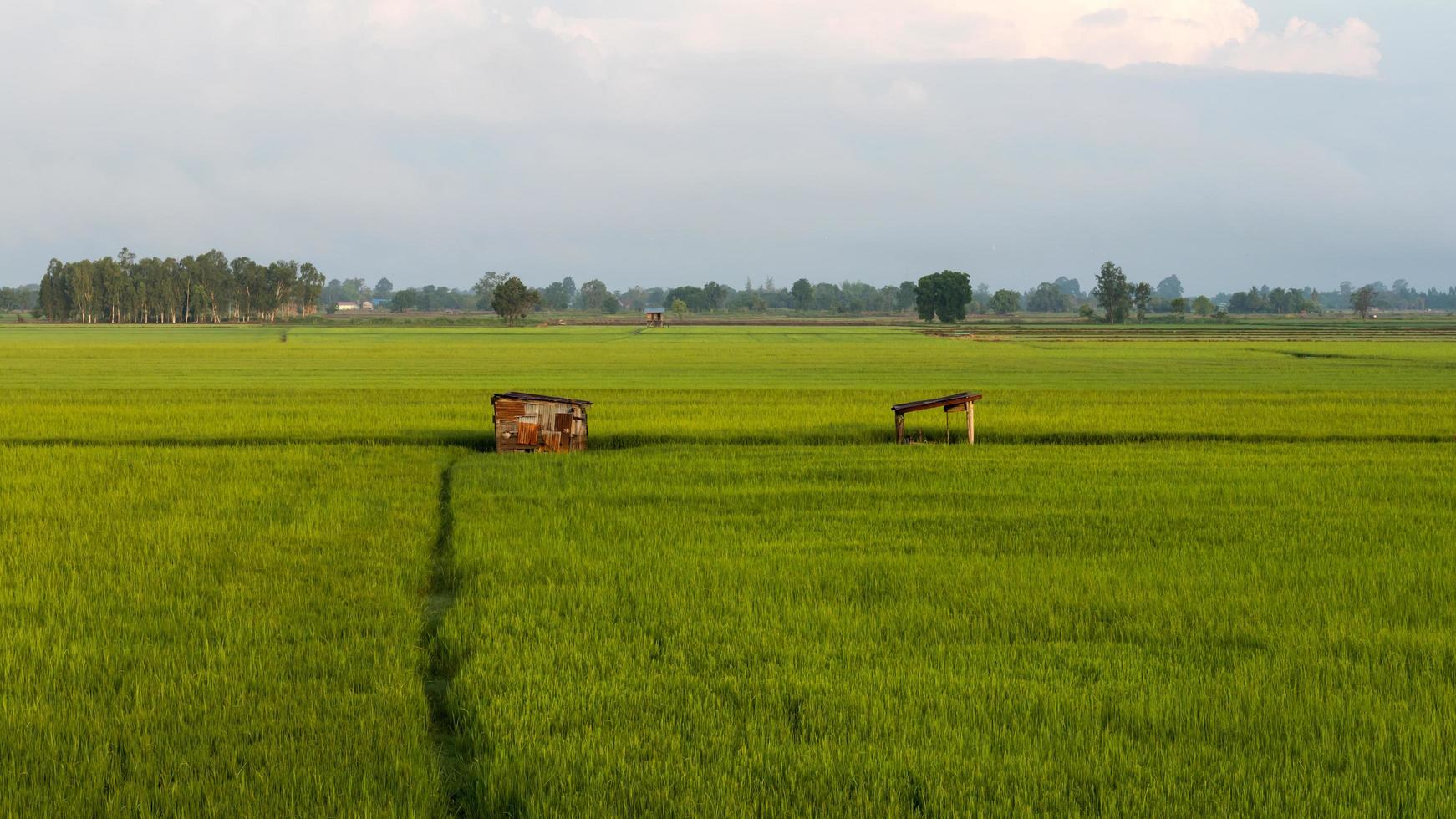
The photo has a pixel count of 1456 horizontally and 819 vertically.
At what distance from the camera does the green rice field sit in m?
6.34

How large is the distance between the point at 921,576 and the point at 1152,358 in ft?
171

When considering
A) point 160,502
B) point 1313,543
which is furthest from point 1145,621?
point 160,502

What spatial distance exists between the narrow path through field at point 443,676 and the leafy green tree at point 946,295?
13601cm

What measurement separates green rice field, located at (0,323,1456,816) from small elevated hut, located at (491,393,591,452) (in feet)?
2.15

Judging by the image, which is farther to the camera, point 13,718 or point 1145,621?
point 1145,621

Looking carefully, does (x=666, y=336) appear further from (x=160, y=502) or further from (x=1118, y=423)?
(x=160, y=502)

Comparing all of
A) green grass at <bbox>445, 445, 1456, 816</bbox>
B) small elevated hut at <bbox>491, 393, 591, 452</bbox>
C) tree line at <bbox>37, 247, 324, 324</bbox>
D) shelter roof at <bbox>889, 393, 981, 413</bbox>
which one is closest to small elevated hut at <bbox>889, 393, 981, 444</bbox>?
shelter roof at <bbox>889, 393, 981, 413</bbox>

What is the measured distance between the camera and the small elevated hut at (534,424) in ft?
68.9

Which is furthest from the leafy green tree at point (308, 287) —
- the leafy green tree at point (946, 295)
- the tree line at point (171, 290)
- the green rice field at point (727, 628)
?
the green rice field at point (727, 628)

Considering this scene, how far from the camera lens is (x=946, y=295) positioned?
14550 centimetres

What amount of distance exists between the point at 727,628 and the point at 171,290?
163m

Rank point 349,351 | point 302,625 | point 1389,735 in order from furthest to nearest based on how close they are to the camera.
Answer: point 349,351 → point 302,625 → point 1389,735

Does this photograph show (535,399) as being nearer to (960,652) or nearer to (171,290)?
(960,652)

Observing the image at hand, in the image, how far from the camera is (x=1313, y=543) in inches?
493
